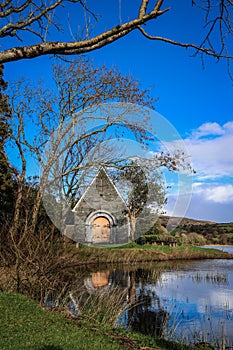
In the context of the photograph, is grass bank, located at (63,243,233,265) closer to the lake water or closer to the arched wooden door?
the arched wooden door

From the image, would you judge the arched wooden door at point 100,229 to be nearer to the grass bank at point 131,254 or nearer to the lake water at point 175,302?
the grass bank at point 131,254

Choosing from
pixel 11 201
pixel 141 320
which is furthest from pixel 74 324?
pixel 11 201

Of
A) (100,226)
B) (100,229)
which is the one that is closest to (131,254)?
(100,229)

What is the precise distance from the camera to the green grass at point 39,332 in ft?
15.6

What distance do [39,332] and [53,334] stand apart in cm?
22

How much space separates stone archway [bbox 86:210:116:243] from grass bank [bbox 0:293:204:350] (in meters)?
15.2

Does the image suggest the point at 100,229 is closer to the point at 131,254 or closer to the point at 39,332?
the point at 131,254

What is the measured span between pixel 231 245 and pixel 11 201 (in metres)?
28.3

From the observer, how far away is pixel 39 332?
5.29m

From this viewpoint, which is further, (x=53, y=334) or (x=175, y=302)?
(x=175, y=302)

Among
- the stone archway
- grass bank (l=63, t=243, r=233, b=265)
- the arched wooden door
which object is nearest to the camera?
grass bank (l=63, t=243, r=233, b=265)

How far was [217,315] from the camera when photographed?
8.91 metres

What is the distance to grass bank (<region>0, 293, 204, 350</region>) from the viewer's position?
479 centimetres

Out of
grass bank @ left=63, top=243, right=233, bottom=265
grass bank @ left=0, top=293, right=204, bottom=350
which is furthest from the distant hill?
grass bank @ left=0, top=293, right=204, bottom=350
